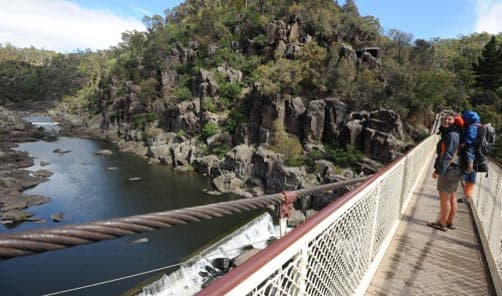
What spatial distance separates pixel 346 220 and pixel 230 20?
5134 cm

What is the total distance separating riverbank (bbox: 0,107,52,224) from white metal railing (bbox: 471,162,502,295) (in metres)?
22.1

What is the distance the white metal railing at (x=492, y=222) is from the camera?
3.40 metres

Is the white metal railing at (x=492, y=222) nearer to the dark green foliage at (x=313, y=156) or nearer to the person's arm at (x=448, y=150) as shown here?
the person's arm at (x=448, y=150)

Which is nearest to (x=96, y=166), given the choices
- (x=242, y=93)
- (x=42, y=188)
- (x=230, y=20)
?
(x=42, y=188)

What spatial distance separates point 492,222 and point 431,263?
3.66ft

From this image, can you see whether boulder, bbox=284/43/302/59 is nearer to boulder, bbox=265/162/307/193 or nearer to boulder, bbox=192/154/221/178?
boulder, bbox=192/154/221/178

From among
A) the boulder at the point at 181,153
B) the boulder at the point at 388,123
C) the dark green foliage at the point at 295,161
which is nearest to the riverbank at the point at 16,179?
the boulder at the point at 181,153

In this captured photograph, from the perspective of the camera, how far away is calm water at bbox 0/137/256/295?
1250cm

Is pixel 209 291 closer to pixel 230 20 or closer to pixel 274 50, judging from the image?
pixel 274 50

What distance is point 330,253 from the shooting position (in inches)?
83.7

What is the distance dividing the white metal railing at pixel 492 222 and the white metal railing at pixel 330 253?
3.82 feet

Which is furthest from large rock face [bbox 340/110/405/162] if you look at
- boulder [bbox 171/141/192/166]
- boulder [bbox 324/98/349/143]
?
boulder [bbox 171/141/192/166]

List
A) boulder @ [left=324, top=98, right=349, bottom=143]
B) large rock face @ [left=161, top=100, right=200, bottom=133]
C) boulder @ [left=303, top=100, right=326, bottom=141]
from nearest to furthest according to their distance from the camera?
boulder @ [left=324, top=98, right=349, bottom=143] < boulder @ [left=303, top=100, right=326, bottom=141] < large rock face @ [left=161, top=100, right=200, bottom=133]

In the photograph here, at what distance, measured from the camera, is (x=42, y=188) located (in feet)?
79.4
